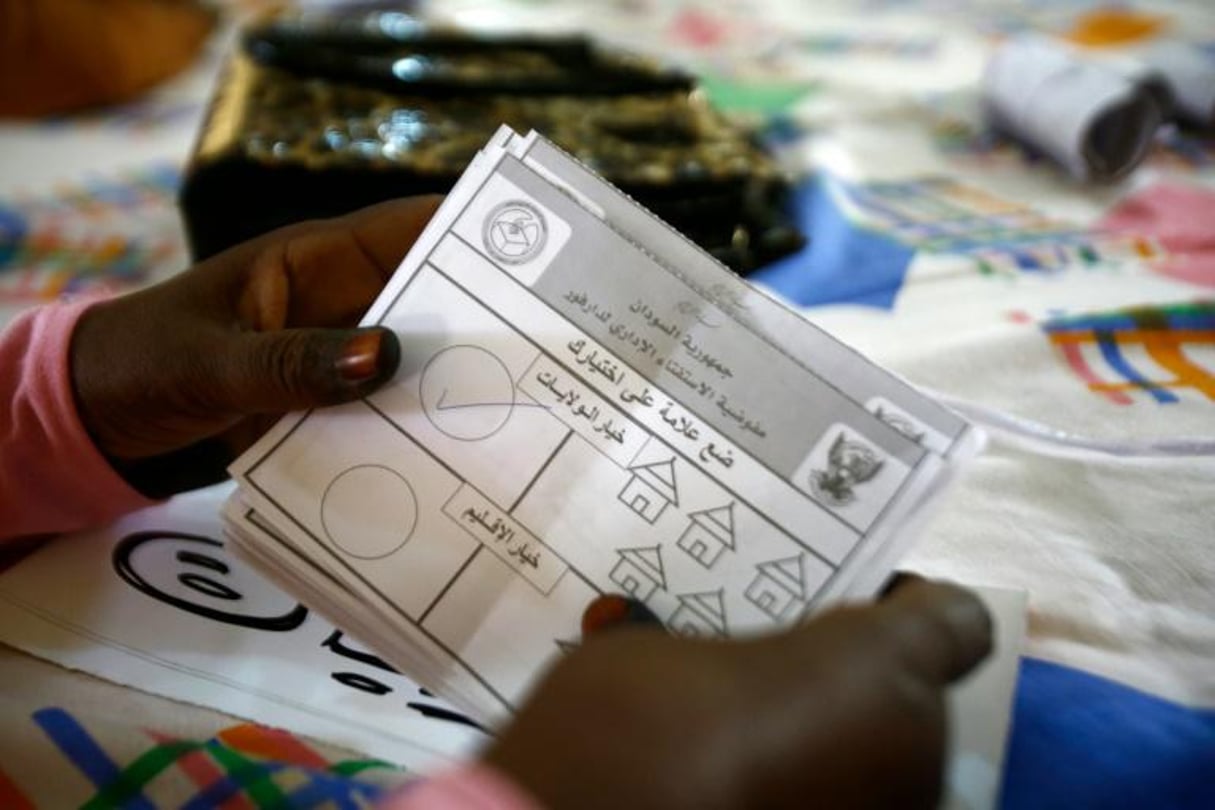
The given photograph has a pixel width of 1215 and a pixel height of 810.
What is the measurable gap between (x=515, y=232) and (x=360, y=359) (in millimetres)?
81

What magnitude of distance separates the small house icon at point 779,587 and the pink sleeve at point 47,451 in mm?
309

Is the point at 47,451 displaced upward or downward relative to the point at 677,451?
downward

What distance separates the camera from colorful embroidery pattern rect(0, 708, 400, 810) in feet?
1.13

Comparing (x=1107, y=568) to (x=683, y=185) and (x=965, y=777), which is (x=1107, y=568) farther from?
(x=683, y=185)

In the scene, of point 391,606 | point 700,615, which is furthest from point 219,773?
point 700,615

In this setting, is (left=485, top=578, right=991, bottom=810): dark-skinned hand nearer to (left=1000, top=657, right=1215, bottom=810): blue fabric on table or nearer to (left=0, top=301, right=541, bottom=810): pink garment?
(left=1000, top=657, right=1215, bottom=810): blue fabric on table

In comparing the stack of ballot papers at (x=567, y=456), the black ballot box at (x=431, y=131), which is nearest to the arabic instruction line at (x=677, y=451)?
the stack of ballot papers at (x=567, y=456)

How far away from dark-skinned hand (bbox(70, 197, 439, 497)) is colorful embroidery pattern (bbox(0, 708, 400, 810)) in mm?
134

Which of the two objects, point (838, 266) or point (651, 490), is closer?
point (651, 490)

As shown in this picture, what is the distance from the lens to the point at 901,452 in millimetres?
335

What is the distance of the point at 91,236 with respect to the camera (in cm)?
78

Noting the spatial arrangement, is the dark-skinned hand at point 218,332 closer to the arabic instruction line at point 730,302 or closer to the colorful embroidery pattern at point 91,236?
the arabic instruction line at point 730,302

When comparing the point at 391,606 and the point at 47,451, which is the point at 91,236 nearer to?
the point at 47,451

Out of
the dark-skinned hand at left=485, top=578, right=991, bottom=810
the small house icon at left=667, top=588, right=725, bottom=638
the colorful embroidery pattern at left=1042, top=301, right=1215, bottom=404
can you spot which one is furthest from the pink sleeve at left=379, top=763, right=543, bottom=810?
the colorful embroidery pattern at left=1042, top=301, right=1215, bottom=404
